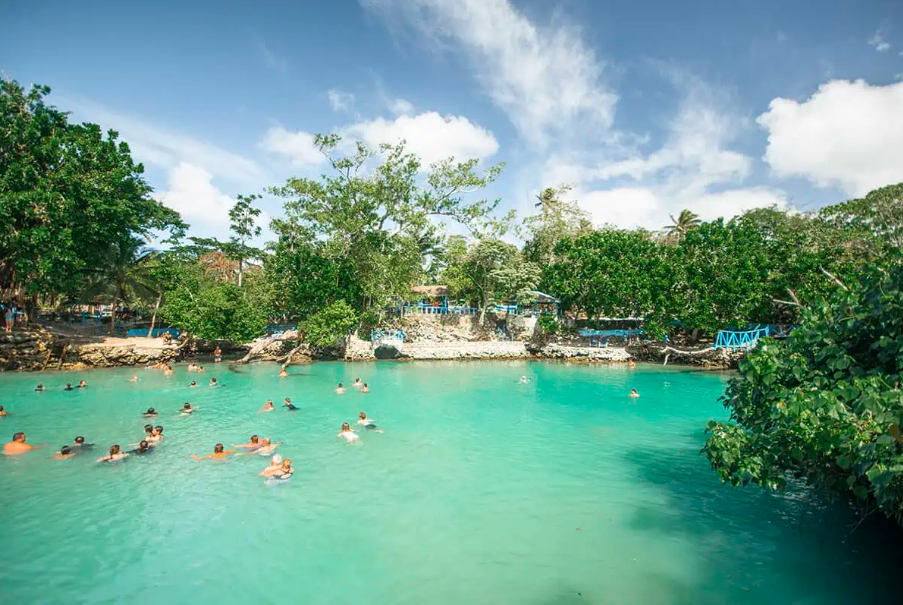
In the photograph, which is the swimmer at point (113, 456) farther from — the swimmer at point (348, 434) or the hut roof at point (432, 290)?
the hut roof at point (432, 290)

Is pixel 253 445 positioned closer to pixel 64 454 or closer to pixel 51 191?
pixel 64 454

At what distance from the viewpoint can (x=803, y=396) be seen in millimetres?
6664

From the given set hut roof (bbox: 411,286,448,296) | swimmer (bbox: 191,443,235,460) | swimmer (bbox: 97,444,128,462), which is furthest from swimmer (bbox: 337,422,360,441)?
hut roof (bbox: 411,286,448,296)

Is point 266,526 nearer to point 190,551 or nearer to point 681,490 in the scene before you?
point 190,551

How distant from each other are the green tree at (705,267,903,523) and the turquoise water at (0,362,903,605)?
1908 millimetres

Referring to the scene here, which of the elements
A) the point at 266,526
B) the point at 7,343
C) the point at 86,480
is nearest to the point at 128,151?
the point at 7,343

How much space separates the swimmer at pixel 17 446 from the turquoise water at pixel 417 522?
0.50 metres

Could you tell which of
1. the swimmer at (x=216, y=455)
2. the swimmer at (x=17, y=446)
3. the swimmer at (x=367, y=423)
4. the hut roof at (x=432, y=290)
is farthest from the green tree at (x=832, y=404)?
the hut roof at (x=432, y=290)

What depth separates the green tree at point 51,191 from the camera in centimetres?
2278

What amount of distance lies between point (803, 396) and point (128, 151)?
3378cm

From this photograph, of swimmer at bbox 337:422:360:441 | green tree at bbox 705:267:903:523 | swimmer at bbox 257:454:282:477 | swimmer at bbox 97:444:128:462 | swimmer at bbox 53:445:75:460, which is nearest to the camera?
green tree at bbox 705:267:903:523

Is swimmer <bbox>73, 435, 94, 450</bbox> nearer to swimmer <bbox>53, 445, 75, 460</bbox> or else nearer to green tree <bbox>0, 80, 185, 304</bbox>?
swimmer <bbox>53, 445, 75, 460</bbox>

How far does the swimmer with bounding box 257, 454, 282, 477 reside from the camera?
11.7m

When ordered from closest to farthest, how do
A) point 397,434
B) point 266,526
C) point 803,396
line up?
1. point 803,396
2. point 266,526
3. point 397,434
